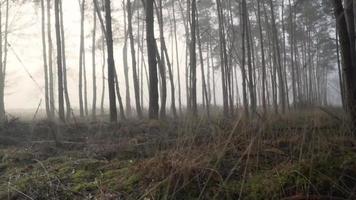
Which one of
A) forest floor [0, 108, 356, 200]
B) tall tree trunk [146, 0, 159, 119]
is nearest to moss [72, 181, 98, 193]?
forest floor [0, 108, 356, 200]

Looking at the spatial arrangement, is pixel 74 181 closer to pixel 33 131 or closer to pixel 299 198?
pixel 299 198

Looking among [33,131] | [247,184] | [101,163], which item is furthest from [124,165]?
[33,131]

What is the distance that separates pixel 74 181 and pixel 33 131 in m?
6.13

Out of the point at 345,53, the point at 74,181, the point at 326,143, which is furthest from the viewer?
the point at 345,53

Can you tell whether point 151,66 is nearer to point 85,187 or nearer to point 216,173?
point 85,187

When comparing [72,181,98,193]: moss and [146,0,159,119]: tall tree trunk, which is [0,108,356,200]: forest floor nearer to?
[72,181,98,193]: moss

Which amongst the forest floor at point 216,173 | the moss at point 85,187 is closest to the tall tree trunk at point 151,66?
the forest floor at point 216,173

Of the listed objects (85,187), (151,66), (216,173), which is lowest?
(85,187)

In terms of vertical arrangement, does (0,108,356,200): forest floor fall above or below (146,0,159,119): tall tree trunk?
below

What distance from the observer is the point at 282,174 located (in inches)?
124

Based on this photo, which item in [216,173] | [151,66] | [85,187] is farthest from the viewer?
[151,66]

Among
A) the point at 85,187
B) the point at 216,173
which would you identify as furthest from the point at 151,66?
the point at 216,173

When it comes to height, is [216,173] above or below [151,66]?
below

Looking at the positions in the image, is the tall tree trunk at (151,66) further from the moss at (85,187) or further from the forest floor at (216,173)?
the moss at (85,187)
